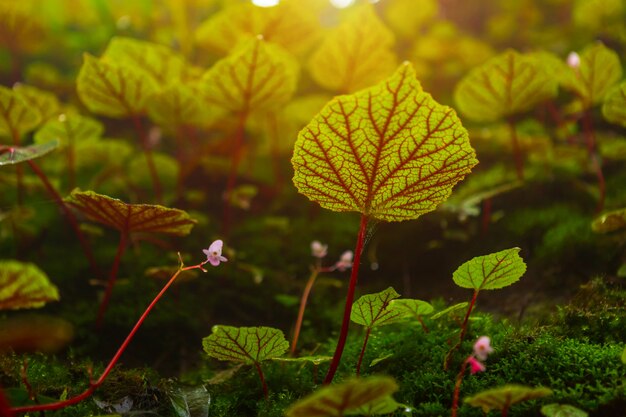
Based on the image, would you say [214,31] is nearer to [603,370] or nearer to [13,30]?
[13,30]

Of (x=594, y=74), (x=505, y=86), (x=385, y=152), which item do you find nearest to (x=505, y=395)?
(x=385, y=152)

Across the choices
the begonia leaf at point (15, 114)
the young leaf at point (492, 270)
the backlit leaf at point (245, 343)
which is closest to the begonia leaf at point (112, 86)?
the begonia leaf at point (15, 114)

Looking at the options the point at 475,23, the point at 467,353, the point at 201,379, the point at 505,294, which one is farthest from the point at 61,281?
the point at 475,23

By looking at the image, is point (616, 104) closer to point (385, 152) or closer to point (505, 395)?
point (385, 152)

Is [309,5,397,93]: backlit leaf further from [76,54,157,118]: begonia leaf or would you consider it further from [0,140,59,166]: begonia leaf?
[0,140,59,166]: begonia leaf

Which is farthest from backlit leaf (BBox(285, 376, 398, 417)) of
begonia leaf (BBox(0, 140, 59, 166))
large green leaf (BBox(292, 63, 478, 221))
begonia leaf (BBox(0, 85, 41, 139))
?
begonia leaf (BBox(0, 85, 41, 139))

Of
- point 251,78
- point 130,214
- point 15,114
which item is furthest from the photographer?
point 251,78

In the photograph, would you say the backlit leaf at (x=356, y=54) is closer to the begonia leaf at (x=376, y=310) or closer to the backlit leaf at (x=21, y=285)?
the begonia leaf at (x=376, y=310)
